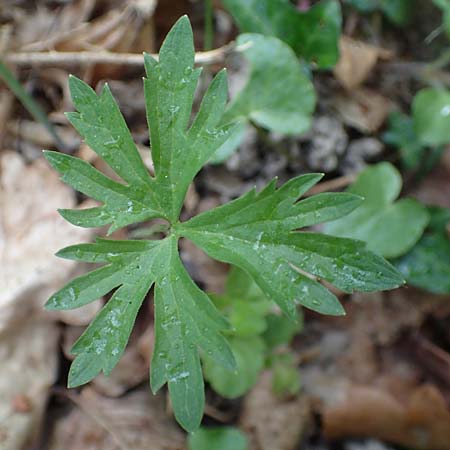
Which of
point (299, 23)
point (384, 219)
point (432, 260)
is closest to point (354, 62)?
point (299, 23)

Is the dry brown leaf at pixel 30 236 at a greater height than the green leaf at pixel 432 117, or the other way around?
the green leaf at pixel 432 117

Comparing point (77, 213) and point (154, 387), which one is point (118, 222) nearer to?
point (77, 213)

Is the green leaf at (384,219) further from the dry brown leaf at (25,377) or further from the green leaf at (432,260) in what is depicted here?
the dry brown leaf at (25,377)

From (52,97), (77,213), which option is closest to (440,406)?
(77,213)

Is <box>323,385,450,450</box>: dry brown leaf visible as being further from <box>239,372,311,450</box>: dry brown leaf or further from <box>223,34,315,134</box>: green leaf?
<box>223,34,315,134</box>: green leaf

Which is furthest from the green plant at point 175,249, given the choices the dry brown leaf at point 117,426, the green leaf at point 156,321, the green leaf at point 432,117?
the green leaf at point 432,117

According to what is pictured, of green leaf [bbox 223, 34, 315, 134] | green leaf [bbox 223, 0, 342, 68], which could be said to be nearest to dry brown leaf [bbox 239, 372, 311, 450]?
green leaf [bbox 223, 34, 315, 134]

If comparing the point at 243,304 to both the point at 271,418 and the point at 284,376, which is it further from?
the point at 271,418
